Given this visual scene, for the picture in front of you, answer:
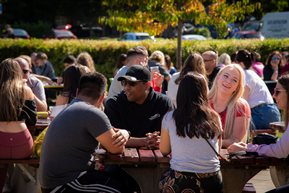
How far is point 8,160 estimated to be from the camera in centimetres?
790

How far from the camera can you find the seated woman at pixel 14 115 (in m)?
7.91

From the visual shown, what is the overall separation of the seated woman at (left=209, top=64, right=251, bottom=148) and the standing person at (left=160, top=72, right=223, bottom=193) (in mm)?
1100

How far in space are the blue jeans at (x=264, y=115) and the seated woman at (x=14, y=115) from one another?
10.9ft

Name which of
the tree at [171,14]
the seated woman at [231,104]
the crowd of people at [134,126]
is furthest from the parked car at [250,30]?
the seated woman at [231,104]

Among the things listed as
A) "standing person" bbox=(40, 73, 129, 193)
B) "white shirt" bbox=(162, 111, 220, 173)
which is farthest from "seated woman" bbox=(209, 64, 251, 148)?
"standing person" bbox=(40, 73, 129, 193)

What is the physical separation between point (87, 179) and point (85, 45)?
16.1 meters

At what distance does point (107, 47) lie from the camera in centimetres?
2180

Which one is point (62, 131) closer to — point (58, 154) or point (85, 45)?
point (58, 154)

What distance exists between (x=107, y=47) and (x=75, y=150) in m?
15.7

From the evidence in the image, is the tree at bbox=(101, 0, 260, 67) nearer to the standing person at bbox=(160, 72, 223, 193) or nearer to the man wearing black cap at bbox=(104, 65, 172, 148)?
the man wearing black cap at bbox=(104, 65, 172, 148)

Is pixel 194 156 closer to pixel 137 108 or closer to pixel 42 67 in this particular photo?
pixel 137 108

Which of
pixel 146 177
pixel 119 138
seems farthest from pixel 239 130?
pixel 119 138

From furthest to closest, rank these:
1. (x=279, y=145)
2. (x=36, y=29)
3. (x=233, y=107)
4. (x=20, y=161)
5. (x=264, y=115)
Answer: (x=36, y=29), (x=264, y=115), (x=20, y=161), (x=233, y=107), (x=279, y=145)

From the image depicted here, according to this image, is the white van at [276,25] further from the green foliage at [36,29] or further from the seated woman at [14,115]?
the seated woman at [14,115]
